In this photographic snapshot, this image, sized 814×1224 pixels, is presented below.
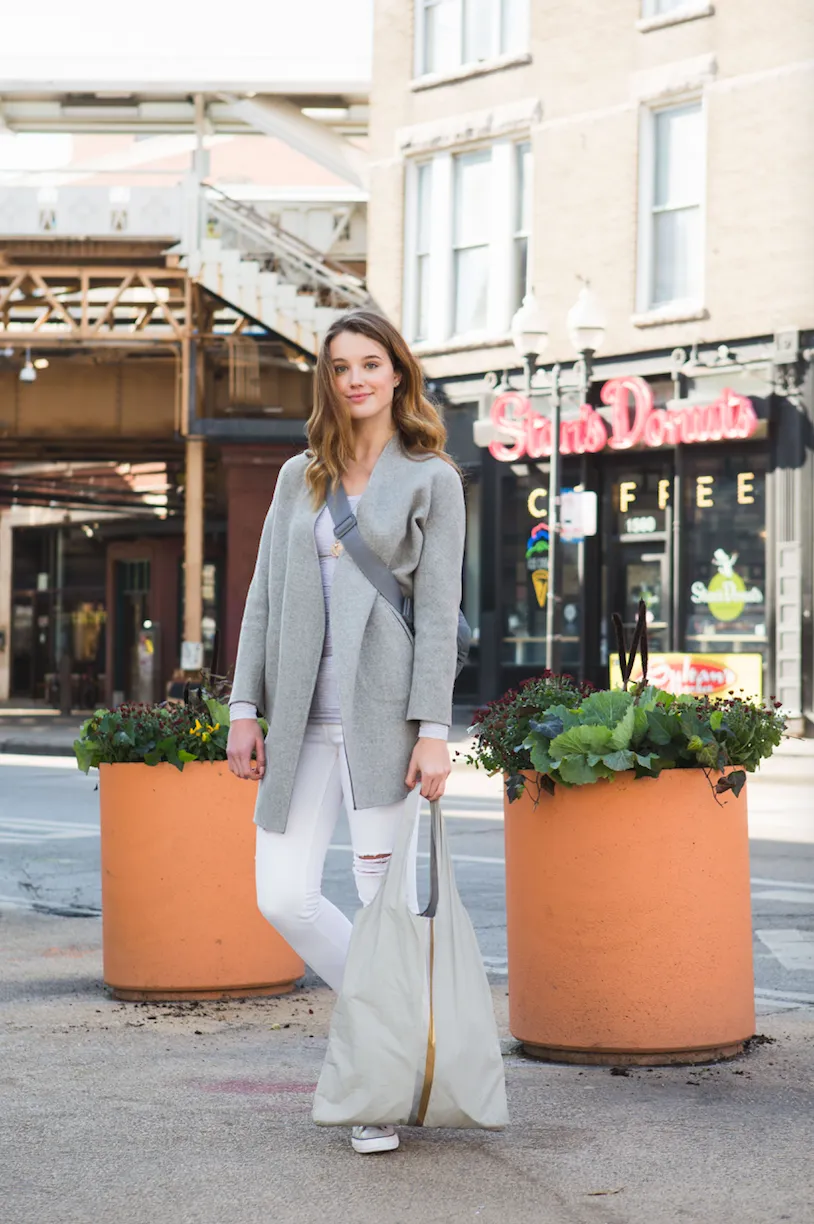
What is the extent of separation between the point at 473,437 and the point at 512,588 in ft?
7.17

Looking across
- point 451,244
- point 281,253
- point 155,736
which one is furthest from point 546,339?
point 155,736

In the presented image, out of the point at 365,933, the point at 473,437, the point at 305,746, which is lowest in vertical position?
the point at 365,933

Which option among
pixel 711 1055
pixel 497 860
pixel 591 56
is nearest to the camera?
pixel 711 1055

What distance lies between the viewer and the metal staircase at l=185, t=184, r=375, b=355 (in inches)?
1025

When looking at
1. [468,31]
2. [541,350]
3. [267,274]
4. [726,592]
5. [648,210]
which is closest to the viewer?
[541,350]

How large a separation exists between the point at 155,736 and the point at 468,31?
20.3m

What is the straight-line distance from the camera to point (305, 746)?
14.1 ft

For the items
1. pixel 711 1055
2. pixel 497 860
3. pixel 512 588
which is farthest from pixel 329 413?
pixel 512 588

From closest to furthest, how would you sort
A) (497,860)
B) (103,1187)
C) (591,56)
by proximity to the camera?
1. (103,1187)
2. (497,860)
3. (591,56)

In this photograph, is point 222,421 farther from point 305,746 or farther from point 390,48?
point 305,746

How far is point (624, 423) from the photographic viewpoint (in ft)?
72.1

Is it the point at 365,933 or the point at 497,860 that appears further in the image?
the point at 497,860

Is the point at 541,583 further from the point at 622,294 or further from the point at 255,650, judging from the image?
the point at 255,650

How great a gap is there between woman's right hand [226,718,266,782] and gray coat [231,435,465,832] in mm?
58
